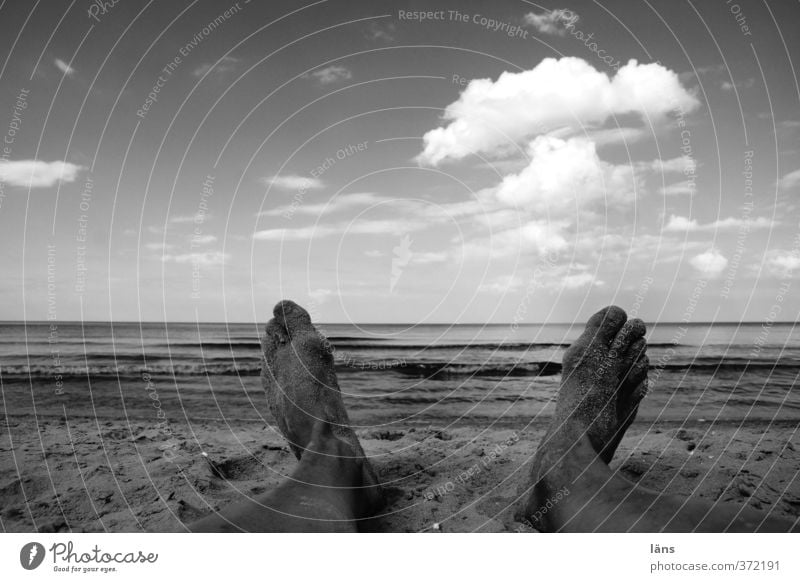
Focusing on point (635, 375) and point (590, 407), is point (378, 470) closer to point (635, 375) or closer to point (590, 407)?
point (590, 407)

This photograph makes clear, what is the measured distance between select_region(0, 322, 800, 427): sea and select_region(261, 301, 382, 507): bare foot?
4.40ft

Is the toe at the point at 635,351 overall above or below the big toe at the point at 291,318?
below

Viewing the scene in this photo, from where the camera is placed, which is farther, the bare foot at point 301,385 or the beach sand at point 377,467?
the bare foot at point 301,385

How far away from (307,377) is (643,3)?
284 cm

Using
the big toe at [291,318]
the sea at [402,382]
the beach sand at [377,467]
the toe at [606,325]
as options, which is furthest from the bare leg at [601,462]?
the big toe at [291,318]

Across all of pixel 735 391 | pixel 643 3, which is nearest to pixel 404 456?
pixel 643 3

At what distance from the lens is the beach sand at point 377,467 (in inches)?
80.4

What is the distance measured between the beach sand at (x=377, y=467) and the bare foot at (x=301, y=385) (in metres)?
0.27

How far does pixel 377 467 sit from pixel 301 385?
26.0 inches

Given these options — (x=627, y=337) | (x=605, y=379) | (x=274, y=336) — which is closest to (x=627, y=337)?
(x=627, y=337)

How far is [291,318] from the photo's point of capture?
311 centimetres
